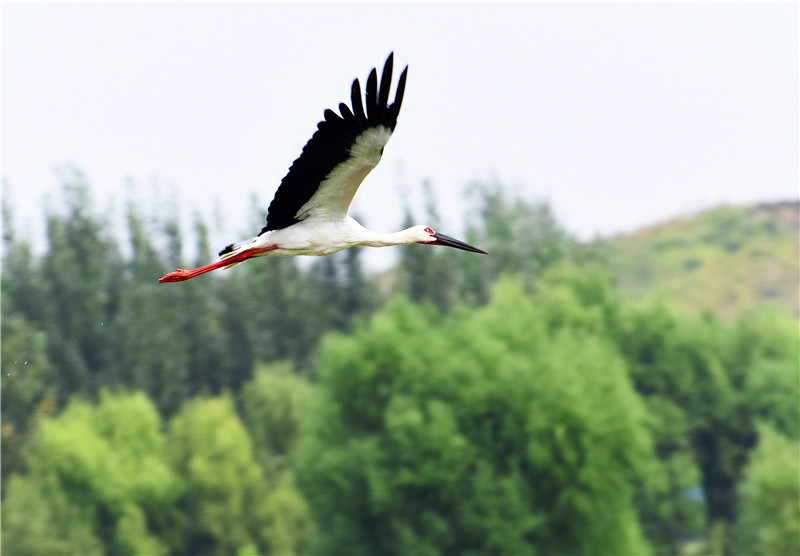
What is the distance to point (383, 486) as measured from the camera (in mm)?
31484

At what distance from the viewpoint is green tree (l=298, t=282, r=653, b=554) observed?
103 feet

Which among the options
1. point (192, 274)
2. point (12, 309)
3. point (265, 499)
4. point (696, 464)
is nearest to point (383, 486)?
point (265, 499)

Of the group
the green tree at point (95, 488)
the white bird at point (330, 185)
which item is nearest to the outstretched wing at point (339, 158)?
the white bird at point (330, 185)

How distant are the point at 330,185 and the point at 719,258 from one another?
89.2 meters

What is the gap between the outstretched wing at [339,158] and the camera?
930 cm

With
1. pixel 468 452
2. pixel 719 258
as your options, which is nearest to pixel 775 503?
pixel 468 452

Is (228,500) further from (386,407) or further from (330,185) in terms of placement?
(330,185)

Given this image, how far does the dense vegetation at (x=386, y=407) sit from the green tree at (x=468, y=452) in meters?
0.07

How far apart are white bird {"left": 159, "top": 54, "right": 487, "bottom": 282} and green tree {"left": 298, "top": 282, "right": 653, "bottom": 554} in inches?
826

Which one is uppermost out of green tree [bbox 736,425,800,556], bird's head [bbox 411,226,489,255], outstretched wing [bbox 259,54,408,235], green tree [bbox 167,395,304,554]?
outstretched wing [bbox 259,54,408,235]

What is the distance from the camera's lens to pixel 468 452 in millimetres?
31719

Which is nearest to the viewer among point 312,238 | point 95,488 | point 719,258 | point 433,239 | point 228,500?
point 312,238

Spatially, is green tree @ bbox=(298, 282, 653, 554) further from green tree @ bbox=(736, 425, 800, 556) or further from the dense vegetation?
green tree @ bbox=(736, 425, 800, 556)

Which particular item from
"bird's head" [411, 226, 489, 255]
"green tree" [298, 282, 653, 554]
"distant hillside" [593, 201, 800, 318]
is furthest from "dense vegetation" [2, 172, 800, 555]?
"distant hillside" [593, 201, 800, 318]
